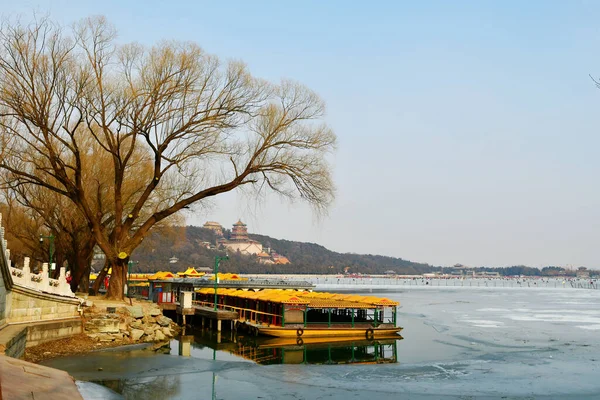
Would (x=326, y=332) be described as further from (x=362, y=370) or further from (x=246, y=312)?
(x=362, y=370)

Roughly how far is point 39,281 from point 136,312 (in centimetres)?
682

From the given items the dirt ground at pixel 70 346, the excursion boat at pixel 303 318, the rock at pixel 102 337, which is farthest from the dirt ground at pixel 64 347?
the excursion boat at pixel 303 318

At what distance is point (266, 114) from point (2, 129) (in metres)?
16.7

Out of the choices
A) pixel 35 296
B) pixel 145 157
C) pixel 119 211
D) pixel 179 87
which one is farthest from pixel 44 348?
pixel 145 157

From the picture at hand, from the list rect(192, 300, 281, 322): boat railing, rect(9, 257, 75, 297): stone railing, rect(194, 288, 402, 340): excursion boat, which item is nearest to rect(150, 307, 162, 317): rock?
rect(194, 288, 402, 340): excursion boat

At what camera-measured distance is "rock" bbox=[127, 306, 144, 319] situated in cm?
3391

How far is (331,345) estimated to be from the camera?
3506 cm

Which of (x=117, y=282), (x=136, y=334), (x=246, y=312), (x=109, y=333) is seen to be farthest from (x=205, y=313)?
(x=109, y=333)

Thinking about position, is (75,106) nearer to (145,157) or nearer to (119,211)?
(119,211)

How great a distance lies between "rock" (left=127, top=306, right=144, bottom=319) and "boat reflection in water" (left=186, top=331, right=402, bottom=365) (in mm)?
3380

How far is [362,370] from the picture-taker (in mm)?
25828

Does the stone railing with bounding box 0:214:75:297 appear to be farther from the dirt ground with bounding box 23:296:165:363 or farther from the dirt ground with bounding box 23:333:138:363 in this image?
the dirt ground with bounding box 23:333:138:363

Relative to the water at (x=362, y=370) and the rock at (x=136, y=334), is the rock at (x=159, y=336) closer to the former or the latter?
the rock at (x=136, y=334)

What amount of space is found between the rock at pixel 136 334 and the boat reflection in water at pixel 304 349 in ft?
7.98
